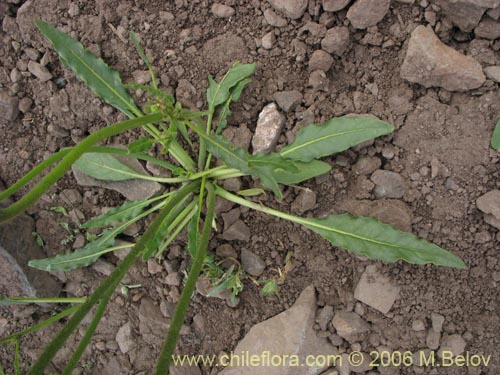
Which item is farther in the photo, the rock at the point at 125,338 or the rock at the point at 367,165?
the rock at the point at 125,338

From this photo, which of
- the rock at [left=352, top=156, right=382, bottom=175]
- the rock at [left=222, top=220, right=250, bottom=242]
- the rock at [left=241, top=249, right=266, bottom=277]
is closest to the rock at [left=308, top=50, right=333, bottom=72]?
the rock at [left=352, top=156, right=382, bottom=175]

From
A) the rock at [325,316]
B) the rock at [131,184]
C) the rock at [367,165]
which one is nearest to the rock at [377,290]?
the rock at [325,316]

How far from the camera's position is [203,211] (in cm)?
238

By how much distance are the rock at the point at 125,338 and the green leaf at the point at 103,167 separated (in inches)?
29.3

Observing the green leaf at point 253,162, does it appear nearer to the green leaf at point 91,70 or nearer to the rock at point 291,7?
the green leaf at point 91,70

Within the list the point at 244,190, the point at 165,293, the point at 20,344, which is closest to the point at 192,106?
the point at 244,190

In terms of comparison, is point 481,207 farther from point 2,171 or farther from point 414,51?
point 2,171

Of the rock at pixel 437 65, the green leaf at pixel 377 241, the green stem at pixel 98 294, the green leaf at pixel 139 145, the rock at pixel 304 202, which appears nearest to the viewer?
the green stem at pixel 98 294

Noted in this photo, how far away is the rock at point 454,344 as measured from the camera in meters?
2.23

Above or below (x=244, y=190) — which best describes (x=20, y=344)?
below

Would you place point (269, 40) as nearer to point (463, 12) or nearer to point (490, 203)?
point (463, 12)

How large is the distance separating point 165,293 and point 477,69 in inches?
69.0

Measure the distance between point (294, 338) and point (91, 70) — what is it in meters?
1.54

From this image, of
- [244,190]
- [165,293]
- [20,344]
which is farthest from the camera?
[20,344]
